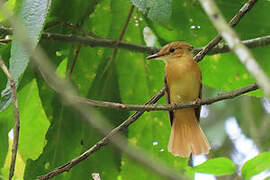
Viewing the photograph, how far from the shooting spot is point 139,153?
1.00 m

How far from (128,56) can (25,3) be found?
149cm

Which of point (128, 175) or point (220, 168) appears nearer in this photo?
point (220, 168)

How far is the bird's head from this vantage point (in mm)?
3644

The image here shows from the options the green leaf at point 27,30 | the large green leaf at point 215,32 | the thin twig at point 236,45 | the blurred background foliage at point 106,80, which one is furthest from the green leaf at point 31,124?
the thin twig at point 236,45

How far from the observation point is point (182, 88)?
3.61m

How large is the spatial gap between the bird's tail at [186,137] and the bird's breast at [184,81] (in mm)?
254

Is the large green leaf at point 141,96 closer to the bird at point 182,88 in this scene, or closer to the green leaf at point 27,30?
the bird at point 182,88

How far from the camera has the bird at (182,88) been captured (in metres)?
3.55

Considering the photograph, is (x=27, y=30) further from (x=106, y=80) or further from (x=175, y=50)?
(x=175, y=50)

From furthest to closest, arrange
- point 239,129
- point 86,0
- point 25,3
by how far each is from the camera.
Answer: point 239,129
point 86,0
point 25,3

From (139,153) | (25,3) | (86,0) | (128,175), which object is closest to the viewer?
(139,153)

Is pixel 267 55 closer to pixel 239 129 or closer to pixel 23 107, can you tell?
pixel 23 107

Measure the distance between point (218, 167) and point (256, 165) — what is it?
18 centimetres

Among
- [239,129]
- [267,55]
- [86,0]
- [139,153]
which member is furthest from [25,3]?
[239,129]
